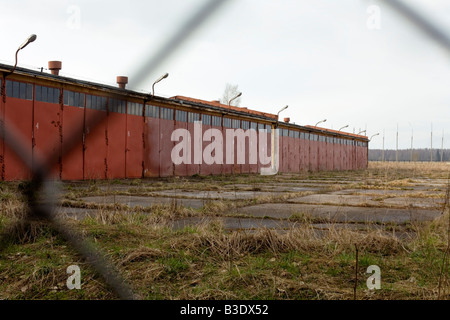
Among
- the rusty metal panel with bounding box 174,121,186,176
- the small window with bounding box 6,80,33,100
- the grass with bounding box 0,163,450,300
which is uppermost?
the small window with bounding box 6,80,33,100

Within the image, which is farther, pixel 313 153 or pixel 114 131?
pixel 313 153

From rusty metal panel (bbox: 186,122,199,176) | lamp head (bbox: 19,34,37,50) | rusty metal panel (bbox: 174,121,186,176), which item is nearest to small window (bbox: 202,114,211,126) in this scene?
rusty metal panel (bbox: 186,122,199,176)

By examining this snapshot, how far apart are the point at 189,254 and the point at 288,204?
18.6 ft

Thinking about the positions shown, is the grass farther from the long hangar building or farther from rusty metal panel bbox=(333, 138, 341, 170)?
rusty metal panel bbox=(333, 138, 341, 170)

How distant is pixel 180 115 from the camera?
2411 centimetres

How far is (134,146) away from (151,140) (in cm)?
164

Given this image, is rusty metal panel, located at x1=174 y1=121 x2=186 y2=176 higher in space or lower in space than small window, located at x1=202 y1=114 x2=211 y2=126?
lower

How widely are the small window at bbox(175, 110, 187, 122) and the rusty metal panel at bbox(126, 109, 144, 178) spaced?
2939 millimetres

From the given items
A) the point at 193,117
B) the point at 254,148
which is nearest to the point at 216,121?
the point at 193,117

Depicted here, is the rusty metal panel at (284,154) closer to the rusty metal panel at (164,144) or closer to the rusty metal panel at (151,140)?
the rusty metal panel at (164,144)

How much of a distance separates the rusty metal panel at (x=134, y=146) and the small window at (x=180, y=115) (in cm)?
294

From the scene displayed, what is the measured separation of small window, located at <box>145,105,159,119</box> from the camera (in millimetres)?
21509

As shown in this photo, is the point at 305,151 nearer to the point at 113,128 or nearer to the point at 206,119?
the point at 206,119

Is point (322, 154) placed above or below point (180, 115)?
below
